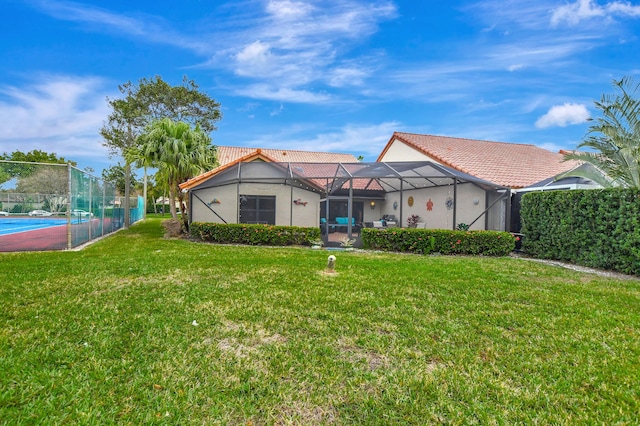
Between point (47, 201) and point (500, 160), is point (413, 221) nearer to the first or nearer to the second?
point (500, 160)

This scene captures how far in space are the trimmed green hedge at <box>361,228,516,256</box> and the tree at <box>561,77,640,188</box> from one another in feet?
10.7

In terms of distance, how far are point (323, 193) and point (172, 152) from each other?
22.9 feet

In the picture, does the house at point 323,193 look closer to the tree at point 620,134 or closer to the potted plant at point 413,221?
the potted plant at point 413,221

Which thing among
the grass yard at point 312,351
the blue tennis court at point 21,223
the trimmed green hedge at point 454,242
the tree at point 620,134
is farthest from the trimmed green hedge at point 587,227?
the blue tennis court at point 21,223

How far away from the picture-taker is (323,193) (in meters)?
15.9

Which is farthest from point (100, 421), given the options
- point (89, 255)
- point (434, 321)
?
point (89, 255)

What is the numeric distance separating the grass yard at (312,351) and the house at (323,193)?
288 inches

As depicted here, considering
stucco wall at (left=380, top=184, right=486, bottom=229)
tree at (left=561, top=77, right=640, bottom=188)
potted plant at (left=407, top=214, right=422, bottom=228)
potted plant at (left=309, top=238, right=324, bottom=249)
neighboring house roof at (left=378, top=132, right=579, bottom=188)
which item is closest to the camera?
tree at (left=561, top=77, right=640, bottom=188)

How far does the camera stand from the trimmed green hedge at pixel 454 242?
10750mm

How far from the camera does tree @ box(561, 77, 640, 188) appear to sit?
796 cm

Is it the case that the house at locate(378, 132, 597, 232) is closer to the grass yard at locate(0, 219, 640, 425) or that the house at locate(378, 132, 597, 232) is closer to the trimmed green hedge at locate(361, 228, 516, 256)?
the trimmed green hedge at locate(361, 228, 516, 256)

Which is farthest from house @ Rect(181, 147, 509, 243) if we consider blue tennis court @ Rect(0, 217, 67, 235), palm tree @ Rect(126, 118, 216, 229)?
blue tennis court @ Rect(0, 217, 67, 235)

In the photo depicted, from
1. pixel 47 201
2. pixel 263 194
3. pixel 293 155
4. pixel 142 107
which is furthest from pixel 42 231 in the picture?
pixel 293 155

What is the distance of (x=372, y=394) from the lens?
8.54ft
